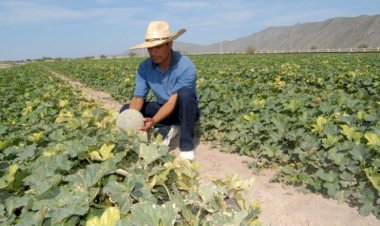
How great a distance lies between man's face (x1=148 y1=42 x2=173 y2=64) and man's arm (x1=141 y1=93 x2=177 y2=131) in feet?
1.37

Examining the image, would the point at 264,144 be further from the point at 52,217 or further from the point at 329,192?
the point at 52,217

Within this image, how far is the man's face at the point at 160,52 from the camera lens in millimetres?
4246

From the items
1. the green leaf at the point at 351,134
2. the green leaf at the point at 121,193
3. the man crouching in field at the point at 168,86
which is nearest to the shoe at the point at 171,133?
the man crouching in field at the point at 168,86

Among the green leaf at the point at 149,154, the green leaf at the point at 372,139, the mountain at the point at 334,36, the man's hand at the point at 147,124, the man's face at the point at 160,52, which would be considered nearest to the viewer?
the green leaf at the point at 149,154

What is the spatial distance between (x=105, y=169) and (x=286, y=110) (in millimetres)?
3357

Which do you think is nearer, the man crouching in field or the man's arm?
the man's arm

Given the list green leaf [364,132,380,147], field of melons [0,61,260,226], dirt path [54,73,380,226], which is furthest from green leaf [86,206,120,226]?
green leaf [364,132,380,147]

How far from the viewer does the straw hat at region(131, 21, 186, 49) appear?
13.6 feet

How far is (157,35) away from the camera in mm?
4145

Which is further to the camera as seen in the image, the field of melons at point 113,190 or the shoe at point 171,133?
the shoe at point 171,133

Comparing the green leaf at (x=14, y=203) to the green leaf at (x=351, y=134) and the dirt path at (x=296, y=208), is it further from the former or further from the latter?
the green leaf at (x=351, y=134)

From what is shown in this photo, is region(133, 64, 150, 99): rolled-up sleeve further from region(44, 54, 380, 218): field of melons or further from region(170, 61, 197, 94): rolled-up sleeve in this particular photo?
region(44, 54, 380, 218): field of melons

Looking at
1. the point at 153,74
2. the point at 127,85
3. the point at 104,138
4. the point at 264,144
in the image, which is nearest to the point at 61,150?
the point at 104,138

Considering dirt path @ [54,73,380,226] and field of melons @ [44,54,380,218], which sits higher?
field of melons @ [44,54,380,218]
